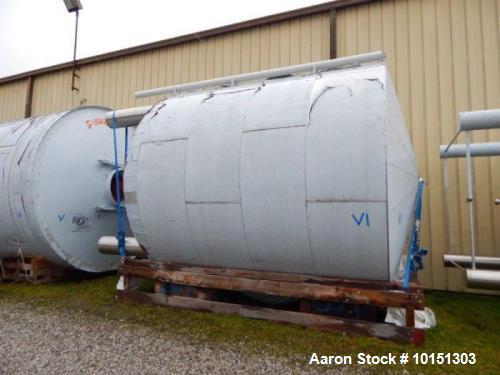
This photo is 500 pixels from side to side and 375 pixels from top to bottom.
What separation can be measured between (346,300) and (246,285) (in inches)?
47.0

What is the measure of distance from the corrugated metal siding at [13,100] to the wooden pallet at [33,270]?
7418 millimetres

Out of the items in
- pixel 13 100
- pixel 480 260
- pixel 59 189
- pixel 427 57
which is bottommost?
pixel 480 260

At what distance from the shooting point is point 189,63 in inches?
353

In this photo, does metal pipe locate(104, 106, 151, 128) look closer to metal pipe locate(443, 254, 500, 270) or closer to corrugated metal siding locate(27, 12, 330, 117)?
corrugated metal siding locate(27, 12, 330, 117)

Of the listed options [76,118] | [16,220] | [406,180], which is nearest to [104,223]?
[16,220]

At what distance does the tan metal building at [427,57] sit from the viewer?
632 cm

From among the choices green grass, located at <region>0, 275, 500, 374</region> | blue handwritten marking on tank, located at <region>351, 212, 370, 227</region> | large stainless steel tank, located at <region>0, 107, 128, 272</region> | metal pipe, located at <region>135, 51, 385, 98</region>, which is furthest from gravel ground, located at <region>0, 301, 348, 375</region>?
metal pipe, located at <region>135, 51, 385, 98</region>

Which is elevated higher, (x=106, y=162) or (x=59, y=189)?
(x=106, y=162)

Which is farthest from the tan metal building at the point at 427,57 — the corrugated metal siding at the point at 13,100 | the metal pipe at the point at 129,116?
the corrugated metal siding at the point at 13,100

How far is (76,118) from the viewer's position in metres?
6.54

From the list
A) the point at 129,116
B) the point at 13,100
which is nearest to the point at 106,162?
the point at 129,116

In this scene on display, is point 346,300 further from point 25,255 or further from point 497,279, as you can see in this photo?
point 25,255

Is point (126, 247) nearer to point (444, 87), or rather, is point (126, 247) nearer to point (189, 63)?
point (189, 63)

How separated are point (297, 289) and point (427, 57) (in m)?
5.53
